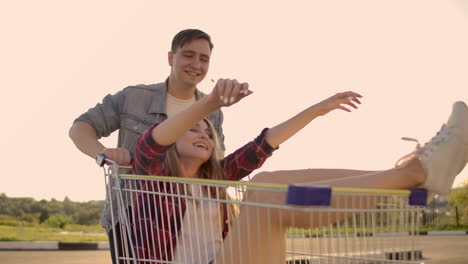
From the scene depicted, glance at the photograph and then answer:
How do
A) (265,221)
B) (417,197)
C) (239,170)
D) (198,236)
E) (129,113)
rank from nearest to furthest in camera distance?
(417,197)
(265,221)
(198,236)
(239,170)
(129,113)

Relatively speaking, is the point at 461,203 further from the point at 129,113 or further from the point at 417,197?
the point at 417,197

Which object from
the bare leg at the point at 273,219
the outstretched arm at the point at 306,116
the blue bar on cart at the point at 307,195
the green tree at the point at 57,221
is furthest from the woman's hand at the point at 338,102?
the green tree at the point at 57,221

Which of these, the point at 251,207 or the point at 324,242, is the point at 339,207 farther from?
the point at 251,207

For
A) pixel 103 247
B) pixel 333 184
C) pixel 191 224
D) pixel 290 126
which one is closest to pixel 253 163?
pixel 290 126

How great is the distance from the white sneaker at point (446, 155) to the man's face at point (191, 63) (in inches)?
61.2

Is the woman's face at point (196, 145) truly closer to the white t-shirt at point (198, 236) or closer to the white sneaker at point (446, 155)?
the white t-shirt at point (198, 236)

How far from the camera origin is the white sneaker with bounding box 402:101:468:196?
2.29 meters

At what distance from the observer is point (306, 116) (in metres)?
2.90

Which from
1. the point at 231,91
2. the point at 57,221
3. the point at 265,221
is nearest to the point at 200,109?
the point at 231,91

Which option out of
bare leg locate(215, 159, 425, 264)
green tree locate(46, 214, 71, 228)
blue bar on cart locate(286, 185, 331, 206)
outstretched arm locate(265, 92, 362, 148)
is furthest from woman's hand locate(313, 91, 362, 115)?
green tree locate(46, 214, 71, 228)

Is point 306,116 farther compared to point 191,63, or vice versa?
point 191,63

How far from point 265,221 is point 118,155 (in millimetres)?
819

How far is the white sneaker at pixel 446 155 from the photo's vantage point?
2.29 meters

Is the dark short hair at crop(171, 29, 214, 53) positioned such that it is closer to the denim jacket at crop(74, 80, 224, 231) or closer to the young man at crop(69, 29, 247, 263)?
the young man at crop(69, 29, 247, 263)
